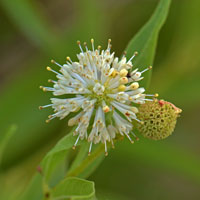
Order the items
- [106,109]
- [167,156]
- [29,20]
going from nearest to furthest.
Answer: [106,109], [167,156], [29,20]

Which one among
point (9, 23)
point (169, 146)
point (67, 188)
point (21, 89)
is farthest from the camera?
point (9, 23)

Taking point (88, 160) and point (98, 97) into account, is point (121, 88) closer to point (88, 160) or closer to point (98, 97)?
point (98, 97)

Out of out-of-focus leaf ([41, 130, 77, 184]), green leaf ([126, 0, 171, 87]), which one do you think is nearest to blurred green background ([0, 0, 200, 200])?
out-of-focus leaf ([41, 130, 77, 184])

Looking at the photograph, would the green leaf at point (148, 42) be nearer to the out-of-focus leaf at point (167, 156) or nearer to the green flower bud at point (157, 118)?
the green flower bud at point (157, 118)

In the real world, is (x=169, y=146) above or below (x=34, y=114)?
below

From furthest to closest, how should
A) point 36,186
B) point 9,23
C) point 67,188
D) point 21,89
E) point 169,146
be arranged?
point 9,23, point 21,89, point 169,146, point 36,186, point 67,188

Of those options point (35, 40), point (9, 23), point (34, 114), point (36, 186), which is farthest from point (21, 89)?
point (36, 186)

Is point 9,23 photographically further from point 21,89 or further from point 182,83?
point 182,83

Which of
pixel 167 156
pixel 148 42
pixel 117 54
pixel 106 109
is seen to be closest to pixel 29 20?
pixel 117 54
